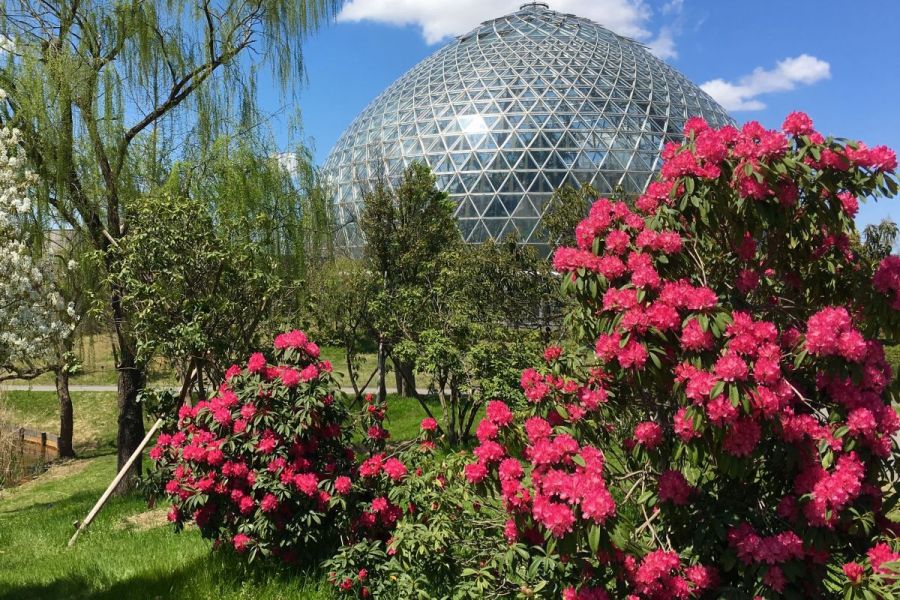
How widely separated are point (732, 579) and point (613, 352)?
4.15 ft

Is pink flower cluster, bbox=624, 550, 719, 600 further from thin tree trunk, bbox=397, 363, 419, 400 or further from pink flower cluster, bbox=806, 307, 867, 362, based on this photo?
thin tree trunk, bbox=397, 363, 419, 400

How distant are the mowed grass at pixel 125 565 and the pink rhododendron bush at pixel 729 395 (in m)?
2.04

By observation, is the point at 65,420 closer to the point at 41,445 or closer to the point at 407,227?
the point at 41,445

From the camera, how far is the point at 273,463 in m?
4.44

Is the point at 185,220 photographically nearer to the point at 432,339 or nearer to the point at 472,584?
the point at 432,339

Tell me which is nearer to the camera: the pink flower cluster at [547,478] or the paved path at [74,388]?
the pink flower cluster at [547,478]

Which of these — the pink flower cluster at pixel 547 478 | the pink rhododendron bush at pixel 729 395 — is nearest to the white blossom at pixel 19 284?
the pink flower cluster at pixel 547 478

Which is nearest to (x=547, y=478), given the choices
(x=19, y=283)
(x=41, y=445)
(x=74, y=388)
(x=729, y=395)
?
(x=729, y=395)

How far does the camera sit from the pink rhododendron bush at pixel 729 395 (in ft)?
8.73

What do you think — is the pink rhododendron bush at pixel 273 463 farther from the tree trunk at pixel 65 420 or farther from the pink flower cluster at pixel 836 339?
the tree trunk at pixel 65 420

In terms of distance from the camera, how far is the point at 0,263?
6938 millimetres

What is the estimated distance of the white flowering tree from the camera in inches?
271

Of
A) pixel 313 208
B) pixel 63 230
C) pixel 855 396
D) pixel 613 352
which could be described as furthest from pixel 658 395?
pixel 63 230

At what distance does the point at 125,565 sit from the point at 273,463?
180 cm
